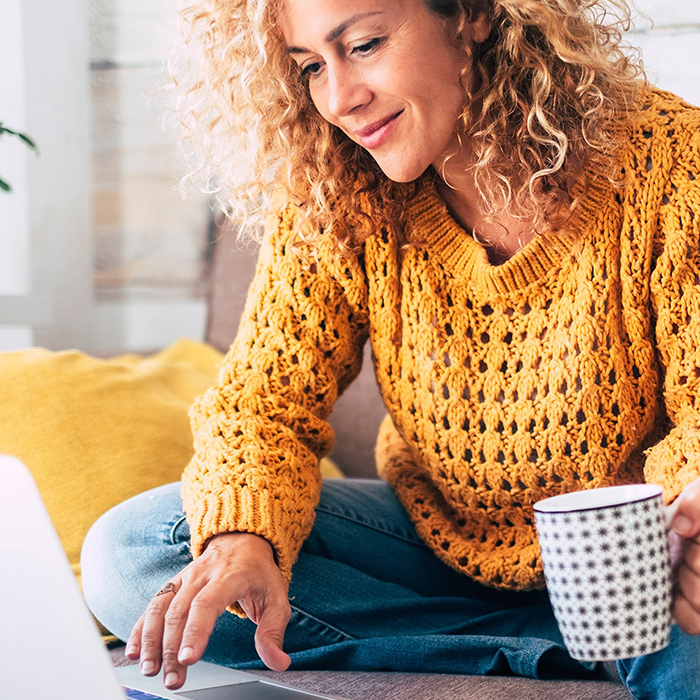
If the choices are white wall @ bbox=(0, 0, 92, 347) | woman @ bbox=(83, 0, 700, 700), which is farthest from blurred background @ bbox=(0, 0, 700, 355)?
woman @ bbox=(83, 0, 700, 700)

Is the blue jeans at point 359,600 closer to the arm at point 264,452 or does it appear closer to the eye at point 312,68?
the arm at point 264,452

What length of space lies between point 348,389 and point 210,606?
0.77 metres

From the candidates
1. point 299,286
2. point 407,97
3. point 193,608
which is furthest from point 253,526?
point 407,97

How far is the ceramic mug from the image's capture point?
1.94ft

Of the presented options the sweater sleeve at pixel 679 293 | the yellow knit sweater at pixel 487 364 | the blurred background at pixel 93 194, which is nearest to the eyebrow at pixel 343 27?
the yellow knit sweater at pixel 487 364

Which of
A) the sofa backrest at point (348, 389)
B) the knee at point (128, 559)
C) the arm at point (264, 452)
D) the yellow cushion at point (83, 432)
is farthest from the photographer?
the sofa backrest at point (348, 389)

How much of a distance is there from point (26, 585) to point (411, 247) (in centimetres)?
64

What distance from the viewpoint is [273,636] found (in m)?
0.74

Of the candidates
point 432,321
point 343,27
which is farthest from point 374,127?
point 432,321

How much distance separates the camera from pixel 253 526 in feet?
2.65

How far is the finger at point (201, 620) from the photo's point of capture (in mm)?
651

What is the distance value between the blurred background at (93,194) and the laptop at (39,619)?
145cm

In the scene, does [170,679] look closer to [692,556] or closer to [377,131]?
[692,556]

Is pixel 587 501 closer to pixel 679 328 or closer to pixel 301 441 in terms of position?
pixel 679 328
